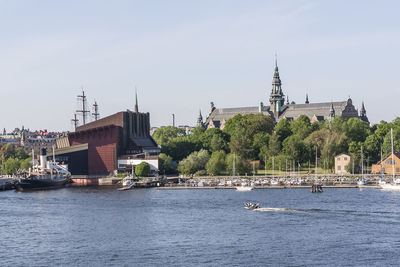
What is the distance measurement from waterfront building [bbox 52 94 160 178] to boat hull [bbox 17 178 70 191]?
939cm

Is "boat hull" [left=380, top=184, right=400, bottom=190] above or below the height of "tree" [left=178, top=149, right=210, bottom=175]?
below

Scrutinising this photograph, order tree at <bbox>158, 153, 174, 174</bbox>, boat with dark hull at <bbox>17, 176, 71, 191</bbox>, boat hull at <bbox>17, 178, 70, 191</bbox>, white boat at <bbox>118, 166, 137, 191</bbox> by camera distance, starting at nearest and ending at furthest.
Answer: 1. white boat at <bbox>118, 166, 137, 191</bbox>
2. boat hull at <bbox>17, 178, 70, 191</bbox>
3. boat with dark hull at <bbox>17, 176, 71, 191</bbox>
4. tree at <bbox>158, 153, 174, 174</bbox>

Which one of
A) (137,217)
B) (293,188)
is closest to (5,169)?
(293,188)

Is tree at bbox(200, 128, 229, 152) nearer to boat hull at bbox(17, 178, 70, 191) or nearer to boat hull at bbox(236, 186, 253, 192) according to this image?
boat hull at bbox(17, 178, 70, 191)

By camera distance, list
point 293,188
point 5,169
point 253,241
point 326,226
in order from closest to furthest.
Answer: point 253,241 < point 326,226 < point 293,188 < point 5,169

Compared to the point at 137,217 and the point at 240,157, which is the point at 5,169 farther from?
the point at 137,217

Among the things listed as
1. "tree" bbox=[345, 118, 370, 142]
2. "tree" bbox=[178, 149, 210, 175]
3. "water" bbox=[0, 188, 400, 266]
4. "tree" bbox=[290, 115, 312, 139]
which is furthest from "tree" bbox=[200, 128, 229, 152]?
"water" bbox=[0, 188, 400, 266]

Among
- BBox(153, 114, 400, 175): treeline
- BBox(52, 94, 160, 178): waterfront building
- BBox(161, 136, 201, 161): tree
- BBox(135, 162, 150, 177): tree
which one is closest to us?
BBox(135, 162, 150, 177): tree

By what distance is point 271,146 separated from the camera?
15712 cm

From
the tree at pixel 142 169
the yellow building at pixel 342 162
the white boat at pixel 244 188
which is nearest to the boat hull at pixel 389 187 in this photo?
the white boat at pixel 244 188

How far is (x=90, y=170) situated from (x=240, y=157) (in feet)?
116

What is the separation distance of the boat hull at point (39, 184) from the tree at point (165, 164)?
72.9 ft

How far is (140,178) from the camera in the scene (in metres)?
146

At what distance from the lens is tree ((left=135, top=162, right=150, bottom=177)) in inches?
5842
